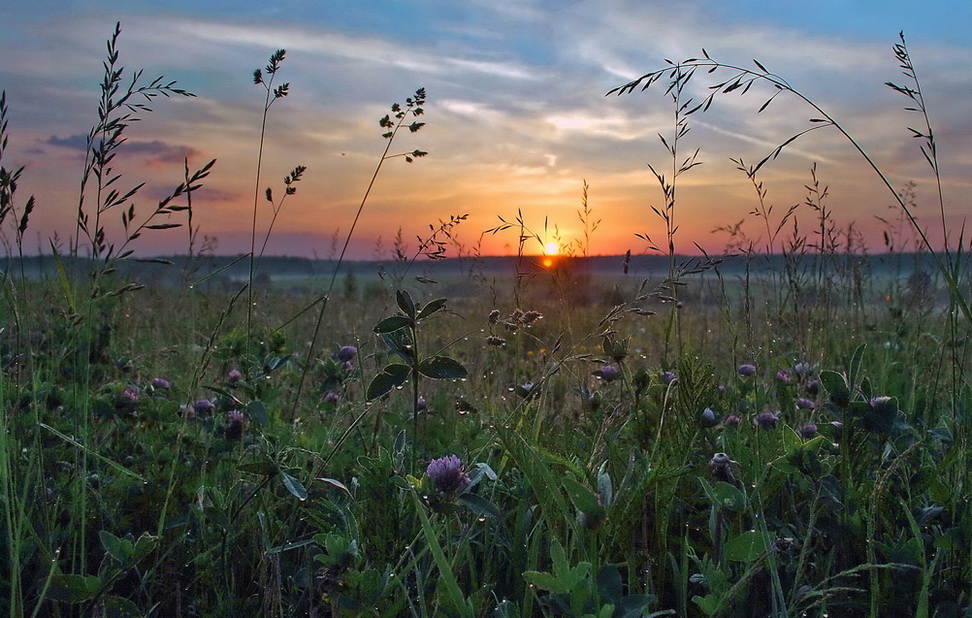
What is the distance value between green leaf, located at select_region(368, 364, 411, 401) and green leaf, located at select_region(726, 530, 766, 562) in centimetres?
71

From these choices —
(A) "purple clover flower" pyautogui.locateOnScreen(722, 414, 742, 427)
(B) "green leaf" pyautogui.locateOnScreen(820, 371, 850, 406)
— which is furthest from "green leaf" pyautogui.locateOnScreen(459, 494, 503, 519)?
(A) "purple clover flower" pyautogui.locateOnScreen(722, 414, 742, 427)

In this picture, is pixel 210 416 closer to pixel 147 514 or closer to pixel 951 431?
pixel 147 514

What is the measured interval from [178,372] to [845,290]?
3.47 m

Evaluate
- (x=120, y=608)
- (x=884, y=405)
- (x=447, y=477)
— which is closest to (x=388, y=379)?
(x=447, y=477)

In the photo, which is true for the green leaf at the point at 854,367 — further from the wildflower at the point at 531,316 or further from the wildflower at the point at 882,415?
the wildflower at the point at 531,316

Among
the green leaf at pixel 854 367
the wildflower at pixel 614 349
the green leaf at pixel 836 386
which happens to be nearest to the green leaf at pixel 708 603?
the green leaf at pixel 836 386

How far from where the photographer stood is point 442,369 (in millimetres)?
1549

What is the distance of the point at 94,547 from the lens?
1.75 m

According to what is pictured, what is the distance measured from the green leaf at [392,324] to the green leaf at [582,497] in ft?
1.67

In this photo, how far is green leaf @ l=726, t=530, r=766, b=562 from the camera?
4.16ft

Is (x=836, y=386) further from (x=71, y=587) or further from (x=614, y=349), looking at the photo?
(x=71, y=587)

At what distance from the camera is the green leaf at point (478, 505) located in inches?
54.1

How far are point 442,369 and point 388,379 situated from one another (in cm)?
12

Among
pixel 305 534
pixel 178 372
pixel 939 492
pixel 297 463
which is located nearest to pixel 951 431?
pixel 939 492
